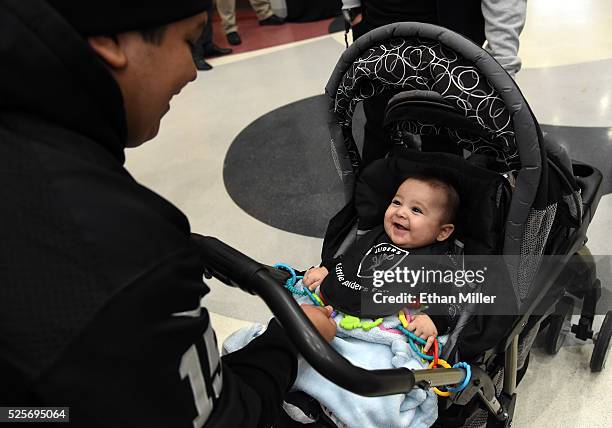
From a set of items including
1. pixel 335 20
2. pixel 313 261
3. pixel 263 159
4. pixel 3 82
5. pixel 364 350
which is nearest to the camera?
pixel 3 82

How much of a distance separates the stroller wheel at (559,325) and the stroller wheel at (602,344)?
0.31 ft

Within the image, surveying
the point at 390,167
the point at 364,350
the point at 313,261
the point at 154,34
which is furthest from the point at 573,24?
the point at 154,34

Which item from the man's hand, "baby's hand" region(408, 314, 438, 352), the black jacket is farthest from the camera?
"baby's hand" region(408, 314, 438, 352)

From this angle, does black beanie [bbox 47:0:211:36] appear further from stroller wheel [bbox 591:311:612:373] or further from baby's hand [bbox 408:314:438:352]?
stroller wheel [bbox 591:311:612:373]

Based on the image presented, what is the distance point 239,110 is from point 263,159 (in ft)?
2.48

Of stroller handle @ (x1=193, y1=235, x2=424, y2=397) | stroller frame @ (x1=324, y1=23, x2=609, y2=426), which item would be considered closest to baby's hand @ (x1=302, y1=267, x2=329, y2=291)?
stroller frame @ (x1=324, y1=23, x2=609, y2=426)

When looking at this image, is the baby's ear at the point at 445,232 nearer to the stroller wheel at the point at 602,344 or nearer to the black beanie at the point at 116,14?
the stroller wheel at the point at 602,344

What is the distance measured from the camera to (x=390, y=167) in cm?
142

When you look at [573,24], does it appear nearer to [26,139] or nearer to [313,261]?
[313,261]

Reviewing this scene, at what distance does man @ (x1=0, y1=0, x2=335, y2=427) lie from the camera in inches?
20.7

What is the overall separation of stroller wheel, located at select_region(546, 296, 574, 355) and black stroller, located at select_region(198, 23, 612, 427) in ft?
0.44

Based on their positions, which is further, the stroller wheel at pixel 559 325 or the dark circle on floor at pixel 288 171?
the dark circle on floor at pixel 288 171

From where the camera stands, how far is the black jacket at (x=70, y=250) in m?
0.53

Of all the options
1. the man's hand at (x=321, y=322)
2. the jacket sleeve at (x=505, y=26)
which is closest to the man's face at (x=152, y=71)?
the man's hand at (x=321, y=322)
